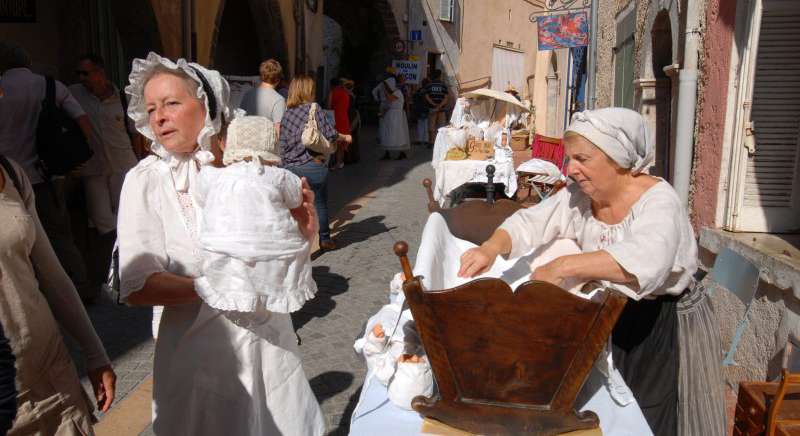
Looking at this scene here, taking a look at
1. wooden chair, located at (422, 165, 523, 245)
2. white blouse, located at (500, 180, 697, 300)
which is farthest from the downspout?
white blouse, located at (500, 180, 697, 300)

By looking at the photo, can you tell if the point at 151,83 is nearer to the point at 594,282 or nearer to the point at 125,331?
the point at 594,282

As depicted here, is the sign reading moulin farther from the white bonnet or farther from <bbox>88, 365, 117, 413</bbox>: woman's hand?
<bbox>88, 365, 117, 413</bbox>: woman's hand

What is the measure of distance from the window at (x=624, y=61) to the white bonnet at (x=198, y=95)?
6647mm

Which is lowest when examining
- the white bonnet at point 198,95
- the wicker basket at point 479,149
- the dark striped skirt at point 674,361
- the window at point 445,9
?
the dark striped skirt at point 674,361

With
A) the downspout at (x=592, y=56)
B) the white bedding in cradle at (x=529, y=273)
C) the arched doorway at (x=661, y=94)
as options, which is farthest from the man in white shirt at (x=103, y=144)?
the downspout at (x=592, y=56)

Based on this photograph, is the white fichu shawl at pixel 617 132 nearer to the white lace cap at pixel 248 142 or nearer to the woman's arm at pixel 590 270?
the woman's arm at pixel 590 270

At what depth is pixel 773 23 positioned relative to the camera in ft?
13.7

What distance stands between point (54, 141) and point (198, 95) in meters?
2.93

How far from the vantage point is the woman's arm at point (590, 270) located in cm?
191

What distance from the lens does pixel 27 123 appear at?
4391 millimetres

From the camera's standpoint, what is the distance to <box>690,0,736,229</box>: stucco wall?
4.62 metres

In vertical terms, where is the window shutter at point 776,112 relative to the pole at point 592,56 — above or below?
below

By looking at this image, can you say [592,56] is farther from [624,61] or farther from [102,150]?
[102,150]

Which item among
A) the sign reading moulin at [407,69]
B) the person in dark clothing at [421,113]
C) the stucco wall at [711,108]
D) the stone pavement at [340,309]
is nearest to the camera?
the stone pavement at [340,309]
